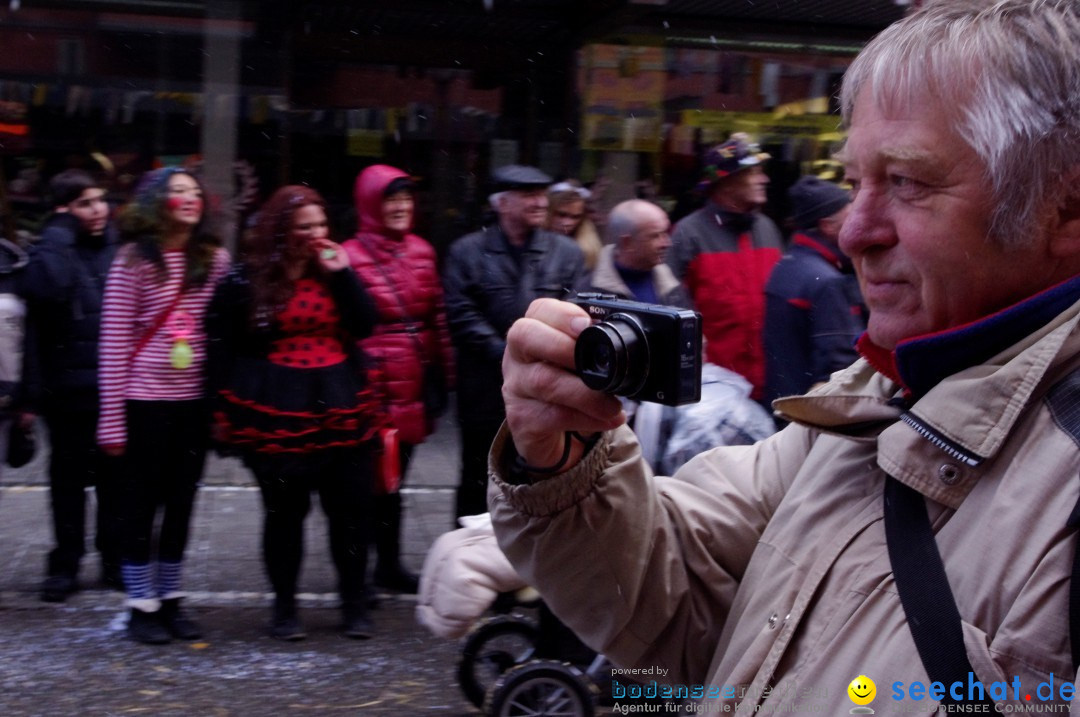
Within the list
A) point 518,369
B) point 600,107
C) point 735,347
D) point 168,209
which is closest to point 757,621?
point 518,369

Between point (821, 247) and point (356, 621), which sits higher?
point (821, 247)

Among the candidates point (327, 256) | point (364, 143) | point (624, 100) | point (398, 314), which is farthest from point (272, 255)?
point (624, 100)

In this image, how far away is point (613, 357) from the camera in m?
1.48

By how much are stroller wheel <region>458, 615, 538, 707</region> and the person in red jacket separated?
1.45 m

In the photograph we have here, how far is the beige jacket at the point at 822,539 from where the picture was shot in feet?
4.20

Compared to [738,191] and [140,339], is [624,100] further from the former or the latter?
[140,339]

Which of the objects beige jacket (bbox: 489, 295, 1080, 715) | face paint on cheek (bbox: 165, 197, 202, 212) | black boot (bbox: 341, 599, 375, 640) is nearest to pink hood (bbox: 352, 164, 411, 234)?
face paint on cheek (bbox: 165, 197, 202, 212)

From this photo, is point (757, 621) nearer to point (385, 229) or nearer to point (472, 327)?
point (472, 327)

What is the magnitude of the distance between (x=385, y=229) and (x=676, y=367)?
4581 millimetres

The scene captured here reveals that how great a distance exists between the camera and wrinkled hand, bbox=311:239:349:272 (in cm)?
522

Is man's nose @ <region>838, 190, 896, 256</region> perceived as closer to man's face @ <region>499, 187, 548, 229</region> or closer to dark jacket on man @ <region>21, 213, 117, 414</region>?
man's face @ <region>499, 187, 548, 229</region>

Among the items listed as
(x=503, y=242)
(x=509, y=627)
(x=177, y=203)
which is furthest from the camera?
(x=503, y=242)

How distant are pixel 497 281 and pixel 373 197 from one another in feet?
2.61

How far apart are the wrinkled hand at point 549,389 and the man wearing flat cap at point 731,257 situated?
381 cm
